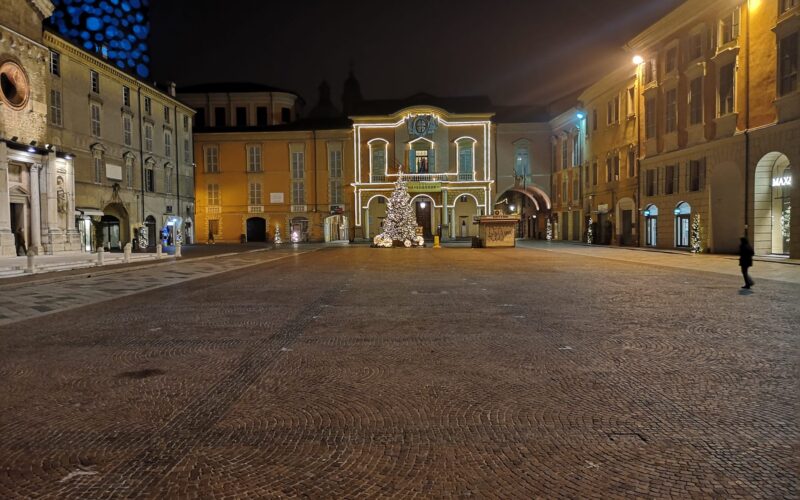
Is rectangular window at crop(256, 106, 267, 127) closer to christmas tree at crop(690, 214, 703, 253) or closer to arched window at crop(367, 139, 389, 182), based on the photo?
arched window at crop(367, 139, 389, 182)

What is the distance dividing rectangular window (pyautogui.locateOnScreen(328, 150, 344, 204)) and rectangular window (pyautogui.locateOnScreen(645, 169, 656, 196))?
29932 millimetres

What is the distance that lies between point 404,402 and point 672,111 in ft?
105

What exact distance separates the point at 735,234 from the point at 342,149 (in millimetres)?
36953

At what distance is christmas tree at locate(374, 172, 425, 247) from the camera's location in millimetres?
41969

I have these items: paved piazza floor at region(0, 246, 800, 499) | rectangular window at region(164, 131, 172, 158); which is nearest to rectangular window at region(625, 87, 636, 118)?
paved piazza floor at region(0, 246, 800, 499)

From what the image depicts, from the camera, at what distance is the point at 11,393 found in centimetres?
523

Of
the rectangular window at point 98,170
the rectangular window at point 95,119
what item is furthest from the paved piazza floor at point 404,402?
the rectangular window at point 95,119

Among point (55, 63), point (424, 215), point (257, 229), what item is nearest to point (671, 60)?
point (424, 215)

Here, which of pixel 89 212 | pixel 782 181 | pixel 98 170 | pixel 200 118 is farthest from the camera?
pixel 200 118

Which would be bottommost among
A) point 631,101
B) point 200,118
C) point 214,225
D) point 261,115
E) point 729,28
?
point 214,225

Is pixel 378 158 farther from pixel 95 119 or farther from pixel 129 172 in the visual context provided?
pixel 95 119

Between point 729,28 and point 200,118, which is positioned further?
point 200,118

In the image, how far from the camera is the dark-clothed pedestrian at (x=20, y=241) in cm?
2871

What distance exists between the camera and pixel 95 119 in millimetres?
35781
